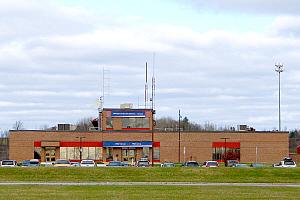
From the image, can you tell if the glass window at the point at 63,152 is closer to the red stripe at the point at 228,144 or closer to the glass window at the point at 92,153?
the glass window at the point at 92,153

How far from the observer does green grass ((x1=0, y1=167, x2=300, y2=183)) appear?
52531 millimetres

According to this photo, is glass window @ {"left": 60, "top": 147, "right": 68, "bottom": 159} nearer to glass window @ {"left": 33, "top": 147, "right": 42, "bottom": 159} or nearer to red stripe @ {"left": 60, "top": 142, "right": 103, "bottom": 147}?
red stripe @ {"left": 60, "top": 142, "right": 103, "bottom": 147}

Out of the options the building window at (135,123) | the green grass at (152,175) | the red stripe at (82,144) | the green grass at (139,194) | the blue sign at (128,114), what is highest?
the blue sign at (128,114)

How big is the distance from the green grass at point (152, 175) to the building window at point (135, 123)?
4794 centimetres

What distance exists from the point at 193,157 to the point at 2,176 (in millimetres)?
55033

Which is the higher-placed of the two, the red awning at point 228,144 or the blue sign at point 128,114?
the blue sign at point 128,114

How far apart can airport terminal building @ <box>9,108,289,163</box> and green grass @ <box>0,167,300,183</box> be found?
45.2 metres

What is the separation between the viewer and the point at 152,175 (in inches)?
2173

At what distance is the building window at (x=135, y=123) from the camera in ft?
351

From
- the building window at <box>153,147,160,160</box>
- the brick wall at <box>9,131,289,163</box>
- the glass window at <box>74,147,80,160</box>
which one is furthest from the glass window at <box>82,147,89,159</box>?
the building window at <box>153,147,160,160</box>

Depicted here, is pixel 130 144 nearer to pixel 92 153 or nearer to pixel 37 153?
pixel 92 153

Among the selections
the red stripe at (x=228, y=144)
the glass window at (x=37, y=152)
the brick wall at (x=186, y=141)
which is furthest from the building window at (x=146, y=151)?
the glass window at (x=37, y=152)

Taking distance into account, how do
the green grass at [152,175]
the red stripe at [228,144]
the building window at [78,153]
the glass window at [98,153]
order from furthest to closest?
the red stripe at [228,144], the glass window at [98,153], the building window at [78,153], the green grass at [152,175]

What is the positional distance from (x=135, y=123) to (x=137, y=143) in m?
3.58
